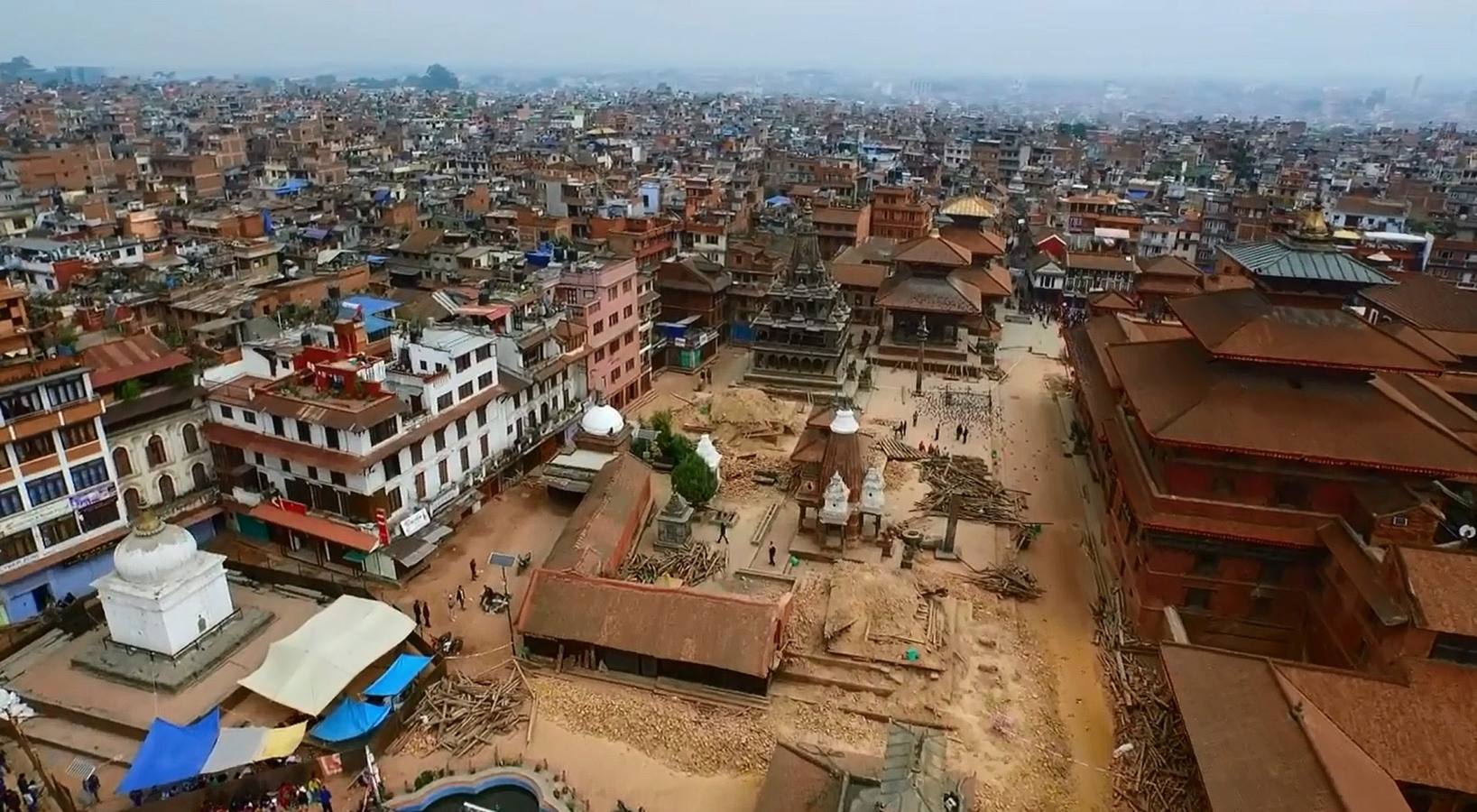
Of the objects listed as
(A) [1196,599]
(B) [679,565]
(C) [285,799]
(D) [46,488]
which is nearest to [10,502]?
(D) [46,488]

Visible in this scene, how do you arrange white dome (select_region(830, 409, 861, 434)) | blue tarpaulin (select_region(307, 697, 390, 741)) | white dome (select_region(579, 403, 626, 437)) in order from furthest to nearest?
white dome (select_region(579, 403, 626, 437)) → white dome (select_region(830, 409, 861, 434)) → blue tarpaulin (select_region(307, 697, 390, 741))

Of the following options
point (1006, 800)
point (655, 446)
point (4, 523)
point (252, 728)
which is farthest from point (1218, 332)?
point (4, 523)

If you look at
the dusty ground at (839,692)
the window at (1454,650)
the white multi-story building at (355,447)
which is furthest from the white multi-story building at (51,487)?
the window at (1454,650)

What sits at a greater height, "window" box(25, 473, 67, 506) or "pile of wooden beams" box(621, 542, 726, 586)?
"window" box(25, 473, 67, 506)

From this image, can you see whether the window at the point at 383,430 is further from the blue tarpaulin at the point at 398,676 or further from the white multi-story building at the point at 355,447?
the blue tarpaulin at the point at 398,676

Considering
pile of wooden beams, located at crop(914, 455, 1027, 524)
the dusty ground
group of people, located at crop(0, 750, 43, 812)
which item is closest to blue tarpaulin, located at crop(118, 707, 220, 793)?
group of people, located at crop(0, 750, 43, 812)

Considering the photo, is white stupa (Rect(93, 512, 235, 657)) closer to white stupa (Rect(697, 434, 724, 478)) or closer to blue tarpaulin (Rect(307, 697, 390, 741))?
blue tarpaulin (Rect(307, 697, 390, 741))
